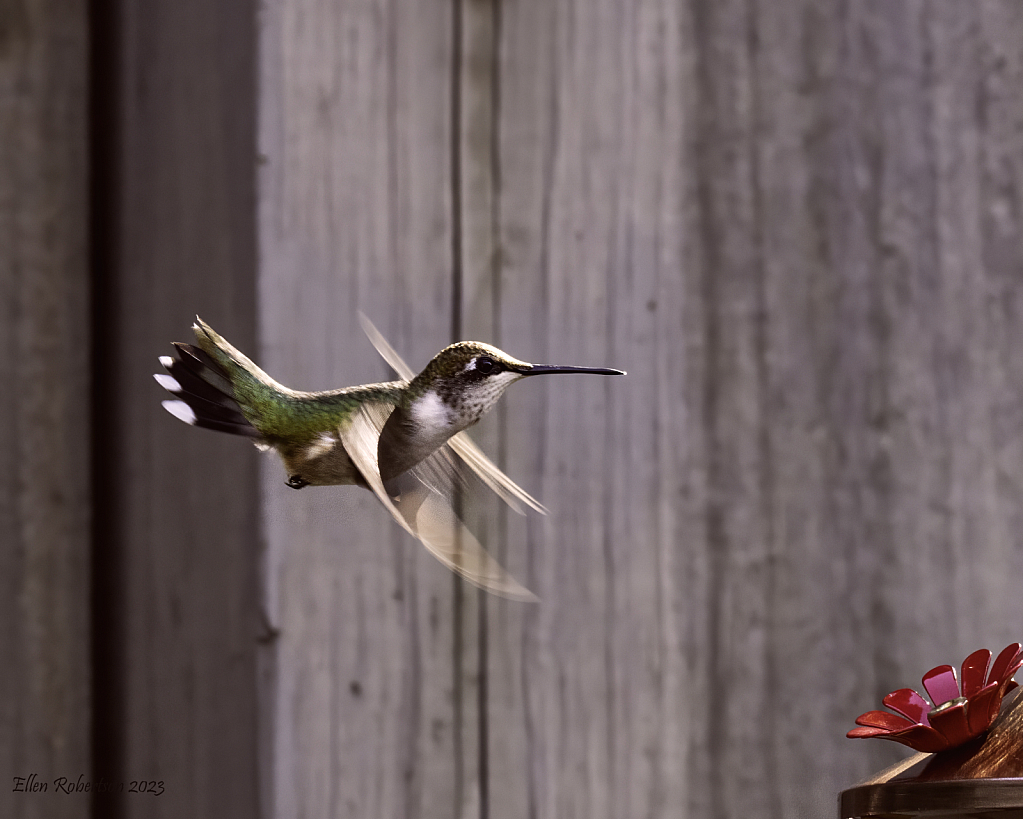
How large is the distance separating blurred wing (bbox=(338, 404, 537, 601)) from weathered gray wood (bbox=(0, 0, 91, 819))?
729 mm

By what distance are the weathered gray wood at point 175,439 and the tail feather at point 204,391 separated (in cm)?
49

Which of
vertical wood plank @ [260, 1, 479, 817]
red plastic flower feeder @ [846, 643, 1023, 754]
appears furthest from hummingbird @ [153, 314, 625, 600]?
vertical wood plank @ [260, 1, 479, 817]

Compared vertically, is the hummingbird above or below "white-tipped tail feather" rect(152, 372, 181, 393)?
below

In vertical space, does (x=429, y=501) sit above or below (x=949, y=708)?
above

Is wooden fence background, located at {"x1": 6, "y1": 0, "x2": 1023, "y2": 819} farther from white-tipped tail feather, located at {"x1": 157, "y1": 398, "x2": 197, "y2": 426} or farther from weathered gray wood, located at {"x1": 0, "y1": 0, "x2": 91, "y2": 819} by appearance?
white-tipped tail feather, located at {"x1": 157, "y1": 398, "x2": 197, "y2": 426}

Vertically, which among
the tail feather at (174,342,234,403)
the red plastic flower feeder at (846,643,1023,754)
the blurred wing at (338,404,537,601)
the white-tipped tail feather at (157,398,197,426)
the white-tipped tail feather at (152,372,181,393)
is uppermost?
the tail feather at (174,342,234,403)

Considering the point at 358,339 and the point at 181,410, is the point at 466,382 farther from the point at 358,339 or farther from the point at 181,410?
the point at 358,339

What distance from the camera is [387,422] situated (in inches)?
25.1

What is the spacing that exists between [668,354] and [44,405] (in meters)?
0.64

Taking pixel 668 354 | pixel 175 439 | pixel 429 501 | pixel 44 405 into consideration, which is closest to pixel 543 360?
pixel 668 354

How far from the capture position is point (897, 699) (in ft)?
2.71

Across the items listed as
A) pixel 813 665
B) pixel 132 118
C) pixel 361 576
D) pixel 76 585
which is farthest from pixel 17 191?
pixel 813 665

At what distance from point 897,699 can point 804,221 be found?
2.03 feet

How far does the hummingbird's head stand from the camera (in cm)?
57
